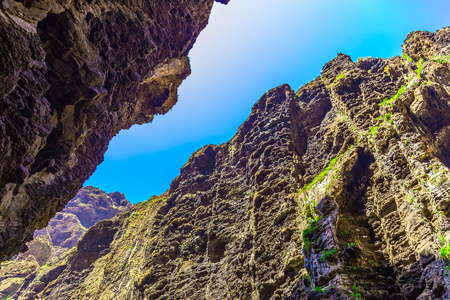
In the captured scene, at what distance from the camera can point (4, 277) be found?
58.8 metres

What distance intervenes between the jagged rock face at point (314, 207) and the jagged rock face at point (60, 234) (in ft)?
51.2

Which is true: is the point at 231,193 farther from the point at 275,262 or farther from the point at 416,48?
the point at 416,48

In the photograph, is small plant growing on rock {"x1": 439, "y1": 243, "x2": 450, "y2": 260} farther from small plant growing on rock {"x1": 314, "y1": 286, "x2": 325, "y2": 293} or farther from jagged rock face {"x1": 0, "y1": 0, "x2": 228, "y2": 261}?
jagged rock face {"x1": 0, "y1": 0, "x2": 228, "y2": 261}

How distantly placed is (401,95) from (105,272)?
152 ft

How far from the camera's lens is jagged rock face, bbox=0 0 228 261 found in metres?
11.7

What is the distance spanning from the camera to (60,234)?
317 ft

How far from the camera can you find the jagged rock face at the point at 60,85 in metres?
11.7

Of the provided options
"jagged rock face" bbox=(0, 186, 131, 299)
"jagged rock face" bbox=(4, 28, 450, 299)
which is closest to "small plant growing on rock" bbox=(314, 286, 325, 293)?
"jagged rock face" bbox=(4, 28, 450, 299)

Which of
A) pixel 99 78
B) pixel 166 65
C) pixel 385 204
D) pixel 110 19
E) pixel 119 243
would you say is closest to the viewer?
pixel 99 78

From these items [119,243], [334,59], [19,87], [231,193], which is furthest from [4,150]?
[334,59]

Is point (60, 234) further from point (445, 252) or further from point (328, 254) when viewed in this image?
point (445, 252)

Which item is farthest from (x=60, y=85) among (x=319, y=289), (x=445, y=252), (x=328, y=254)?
(x=445, y=252)

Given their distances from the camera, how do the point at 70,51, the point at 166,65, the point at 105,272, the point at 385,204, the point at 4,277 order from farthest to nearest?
the point at 4,277 < the point at 105,272 < the point at 166,65 < the point at 385,204 < the point at 70,51

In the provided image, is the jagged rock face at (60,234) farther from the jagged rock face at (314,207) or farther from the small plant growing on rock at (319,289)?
the small plant growing on rock at (319,289)
